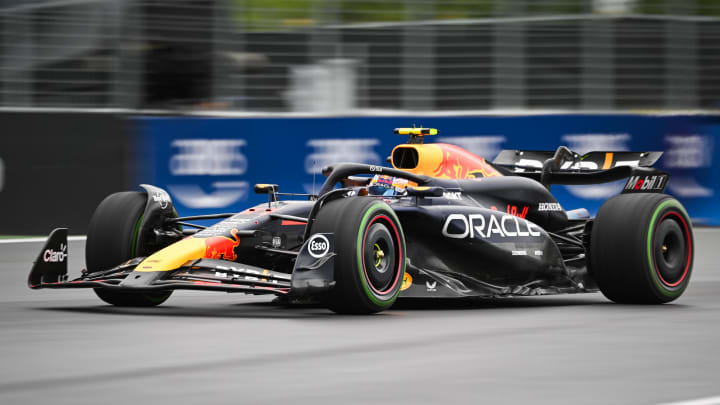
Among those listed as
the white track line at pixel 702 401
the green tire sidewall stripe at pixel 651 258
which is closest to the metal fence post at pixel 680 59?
the green tire sidewall stripe at pixel 651 258

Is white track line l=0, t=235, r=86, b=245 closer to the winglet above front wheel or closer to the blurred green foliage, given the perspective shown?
the blurred green foliage

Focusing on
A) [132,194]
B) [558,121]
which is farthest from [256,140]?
[132,194]

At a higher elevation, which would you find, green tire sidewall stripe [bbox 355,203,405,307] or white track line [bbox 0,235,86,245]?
green tire sidewall stripe [bbox 355,203,405,307]

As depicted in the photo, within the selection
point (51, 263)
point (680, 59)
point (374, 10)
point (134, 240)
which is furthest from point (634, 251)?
point (680, 59)

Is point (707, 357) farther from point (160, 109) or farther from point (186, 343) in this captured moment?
point (160, 109)

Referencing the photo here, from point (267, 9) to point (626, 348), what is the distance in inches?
417

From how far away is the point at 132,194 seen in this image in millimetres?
8781

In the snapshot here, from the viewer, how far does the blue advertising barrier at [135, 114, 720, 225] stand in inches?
605

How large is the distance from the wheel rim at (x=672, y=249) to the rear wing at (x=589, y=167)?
0.64m

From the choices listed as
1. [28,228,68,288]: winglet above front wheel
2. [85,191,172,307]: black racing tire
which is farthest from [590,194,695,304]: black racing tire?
[28,228,68,288]: winglet above front wheel

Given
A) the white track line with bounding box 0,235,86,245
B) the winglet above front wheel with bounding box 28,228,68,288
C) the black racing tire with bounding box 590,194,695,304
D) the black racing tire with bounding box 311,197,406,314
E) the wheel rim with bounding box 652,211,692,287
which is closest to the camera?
the black racing tire with bounding box 311,197,406,314

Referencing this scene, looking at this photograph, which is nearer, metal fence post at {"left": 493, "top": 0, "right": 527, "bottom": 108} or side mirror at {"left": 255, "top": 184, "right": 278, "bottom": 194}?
side mirror at {"left": 255, "top": 184, "right": 278, "bottom": 194}

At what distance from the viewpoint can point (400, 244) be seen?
7812 mm

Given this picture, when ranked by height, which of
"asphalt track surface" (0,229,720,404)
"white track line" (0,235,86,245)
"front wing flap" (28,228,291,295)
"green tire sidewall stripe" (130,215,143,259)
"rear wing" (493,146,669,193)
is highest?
"rear wing" (493,146,669,193)
